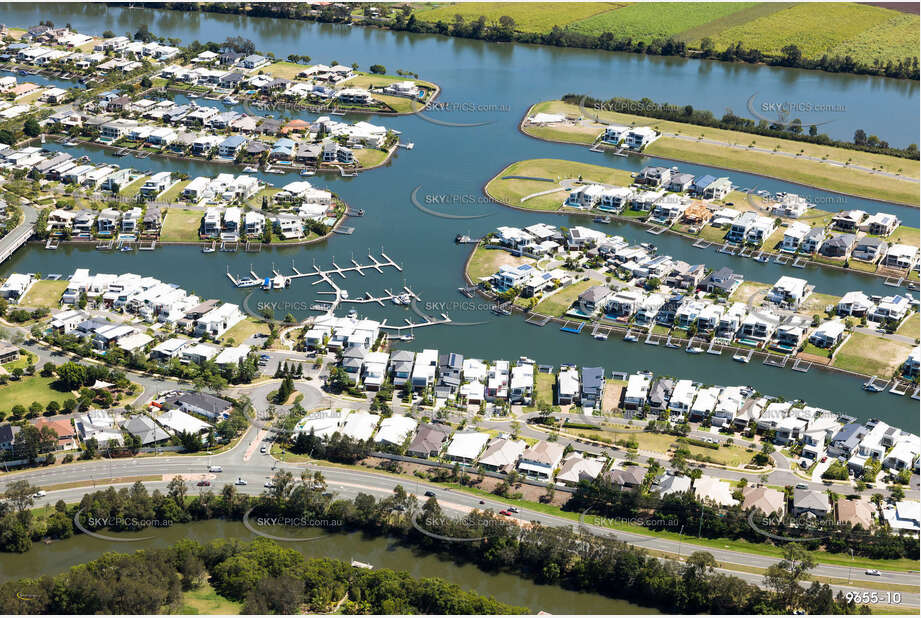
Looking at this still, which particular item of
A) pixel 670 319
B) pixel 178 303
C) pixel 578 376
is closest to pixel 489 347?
pixel 578 376

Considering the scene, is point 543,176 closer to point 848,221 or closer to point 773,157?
point 773,157

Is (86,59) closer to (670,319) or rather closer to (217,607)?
(670,319)

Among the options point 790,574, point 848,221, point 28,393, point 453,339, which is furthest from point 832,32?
point 28,393

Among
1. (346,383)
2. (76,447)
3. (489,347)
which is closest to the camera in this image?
(76,447)

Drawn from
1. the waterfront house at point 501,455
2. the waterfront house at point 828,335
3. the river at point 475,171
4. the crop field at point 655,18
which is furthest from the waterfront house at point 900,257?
the crop field at point 655,18

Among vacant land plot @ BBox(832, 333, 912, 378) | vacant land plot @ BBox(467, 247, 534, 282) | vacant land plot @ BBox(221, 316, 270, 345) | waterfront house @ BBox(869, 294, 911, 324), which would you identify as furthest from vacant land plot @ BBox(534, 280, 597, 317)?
waterfront house @ BBox(869, 294, 911, 324)
